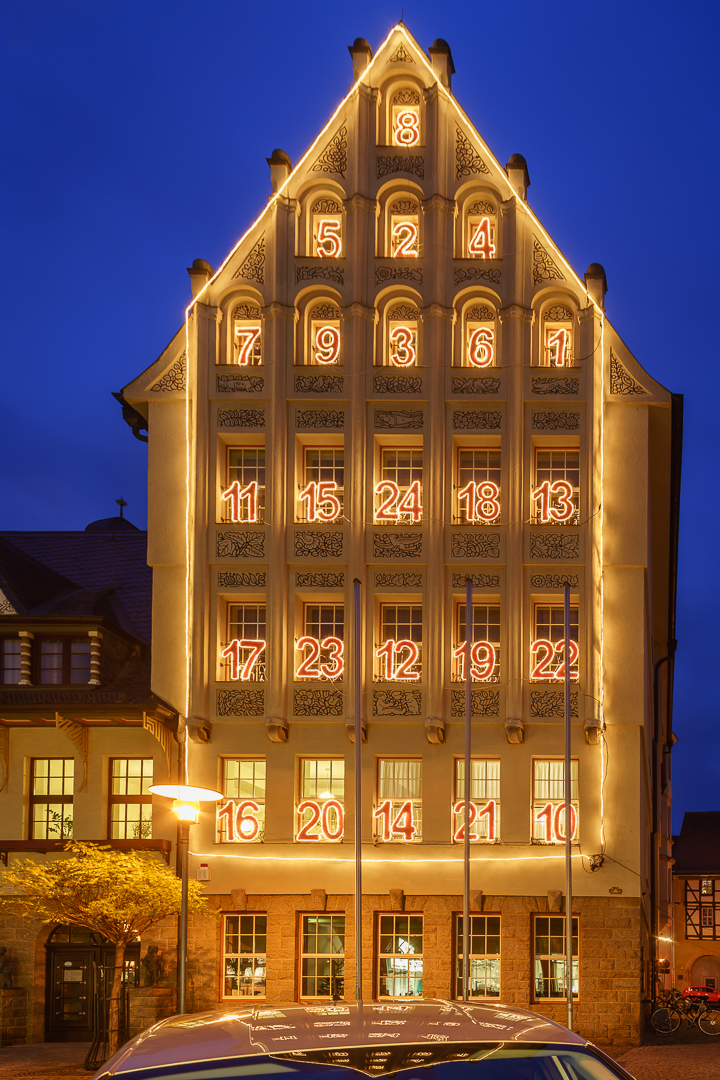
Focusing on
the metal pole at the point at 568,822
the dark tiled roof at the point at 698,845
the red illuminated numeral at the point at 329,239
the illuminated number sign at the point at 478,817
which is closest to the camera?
the metal pole at the point at 568,822

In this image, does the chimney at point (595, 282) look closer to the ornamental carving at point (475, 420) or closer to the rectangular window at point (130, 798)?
the ornamental carving at point (475, 420)

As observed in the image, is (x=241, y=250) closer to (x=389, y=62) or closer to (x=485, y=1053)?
(x=389, y=62)

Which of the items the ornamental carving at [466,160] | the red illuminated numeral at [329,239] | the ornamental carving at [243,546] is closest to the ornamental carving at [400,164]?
the ornamental carving at [466,160]

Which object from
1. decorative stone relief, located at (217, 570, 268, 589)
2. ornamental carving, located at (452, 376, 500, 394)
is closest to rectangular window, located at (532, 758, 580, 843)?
decorative stone relief, located at (217, 570, 268, 589)

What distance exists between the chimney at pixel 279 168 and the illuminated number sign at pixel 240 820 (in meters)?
15.4

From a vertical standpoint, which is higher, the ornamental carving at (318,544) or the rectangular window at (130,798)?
the ornamental carving at (318,544)

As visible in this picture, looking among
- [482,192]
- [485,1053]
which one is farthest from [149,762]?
[485,1053]

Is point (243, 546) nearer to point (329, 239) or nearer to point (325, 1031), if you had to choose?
point (329, 239)

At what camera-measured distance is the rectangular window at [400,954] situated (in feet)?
102

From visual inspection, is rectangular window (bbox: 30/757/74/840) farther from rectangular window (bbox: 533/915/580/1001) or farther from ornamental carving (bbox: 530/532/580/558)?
ornamental carving (bbox: 530/532/580/558)

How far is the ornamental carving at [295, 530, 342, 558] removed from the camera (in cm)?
3238

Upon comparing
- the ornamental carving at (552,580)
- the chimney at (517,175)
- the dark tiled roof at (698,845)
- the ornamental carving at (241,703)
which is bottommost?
the dark tiled roof at (698,845)

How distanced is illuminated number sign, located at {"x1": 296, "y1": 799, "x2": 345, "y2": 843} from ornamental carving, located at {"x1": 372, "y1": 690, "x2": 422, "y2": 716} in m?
2.37

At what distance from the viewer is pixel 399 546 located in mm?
32281
